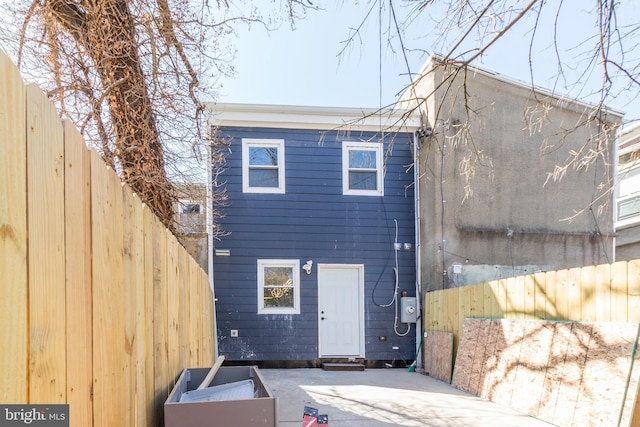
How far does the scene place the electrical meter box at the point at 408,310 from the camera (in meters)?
7.48

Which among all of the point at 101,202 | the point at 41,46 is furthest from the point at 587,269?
the point at 41,46

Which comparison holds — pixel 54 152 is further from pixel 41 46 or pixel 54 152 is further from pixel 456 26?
pixel 41 46

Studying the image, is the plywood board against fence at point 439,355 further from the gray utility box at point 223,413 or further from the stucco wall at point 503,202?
the gray utility box at point 223,413

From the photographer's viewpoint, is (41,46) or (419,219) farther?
(419,219)

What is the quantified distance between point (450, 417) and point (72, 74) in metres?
5.43

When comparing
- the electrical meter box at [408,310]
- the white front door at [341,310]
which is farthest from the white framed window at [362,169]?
the electrical meter box at [408,310]

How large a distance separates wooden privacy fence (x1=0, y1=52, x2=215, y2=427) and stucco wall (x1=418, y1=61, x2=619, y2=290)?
6.84m

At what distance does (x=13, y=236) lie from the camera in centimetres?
67

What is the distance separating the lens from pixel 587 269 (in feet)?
12.8

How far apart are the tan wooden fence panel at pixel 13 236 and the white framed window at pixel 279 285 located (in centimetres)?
683

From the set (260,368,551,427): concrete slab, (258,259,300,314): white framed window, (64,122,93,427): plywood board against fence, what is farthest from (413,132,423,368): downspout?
(64,122,93,427): plywood board against fence

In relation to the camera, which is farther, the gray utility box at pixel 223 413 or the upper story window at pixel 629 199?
the upper story window at pixel 629 199

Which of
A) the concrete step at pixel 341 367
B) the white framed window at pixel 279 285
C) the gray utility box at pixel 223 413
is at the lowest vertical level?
the concrete step at pixel 341 367

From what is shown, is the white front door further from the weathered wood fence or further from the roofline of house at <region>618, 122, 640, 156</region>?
the roofline of house at <region>618, 122, 640, 156</region>
